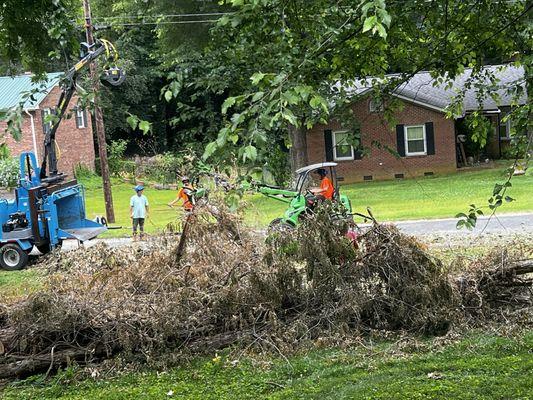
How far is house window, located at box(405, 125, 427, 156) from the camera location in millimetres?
31558

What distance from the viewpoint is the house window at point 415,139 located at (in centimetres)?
3156

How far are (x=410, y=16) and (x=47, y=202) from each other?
11041 mm

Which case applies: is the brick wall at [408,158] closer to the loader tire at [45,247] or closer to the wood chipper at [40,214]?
the wood chipper at [40,214]

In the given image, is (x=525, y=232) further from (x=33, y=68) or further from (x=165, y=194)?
(x=165, y=194)

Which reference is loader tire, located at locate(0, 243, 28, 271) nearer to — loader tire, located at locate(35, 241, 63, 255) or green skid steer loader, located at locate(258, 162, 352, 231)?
loader tire, located at locate(35, 241, 63, 255)

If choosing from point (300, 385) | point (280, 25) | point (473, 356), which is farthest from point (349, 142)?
point (473, 356)

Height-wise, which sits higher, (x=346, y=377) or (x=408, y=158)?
(x=408, y=158)

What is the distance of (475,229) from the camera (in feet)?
50.9

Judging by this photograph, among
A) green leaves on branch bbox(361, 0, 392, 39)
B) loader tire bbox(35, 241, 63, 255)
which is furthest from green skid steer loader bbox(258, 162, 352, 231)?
green leaves on branch bbox(361, 0, 392, 39)

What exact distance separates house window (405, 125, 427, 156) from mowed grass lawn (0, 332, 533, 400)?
25.0 meters

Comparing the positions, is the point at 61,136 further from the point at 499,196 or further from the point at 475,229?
the point at 499,196

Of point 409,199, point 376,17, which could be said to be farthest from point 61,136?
point 376,17

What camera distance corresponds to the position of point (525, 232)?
46.3 ft

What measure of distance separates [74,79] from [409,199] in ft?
66.1
